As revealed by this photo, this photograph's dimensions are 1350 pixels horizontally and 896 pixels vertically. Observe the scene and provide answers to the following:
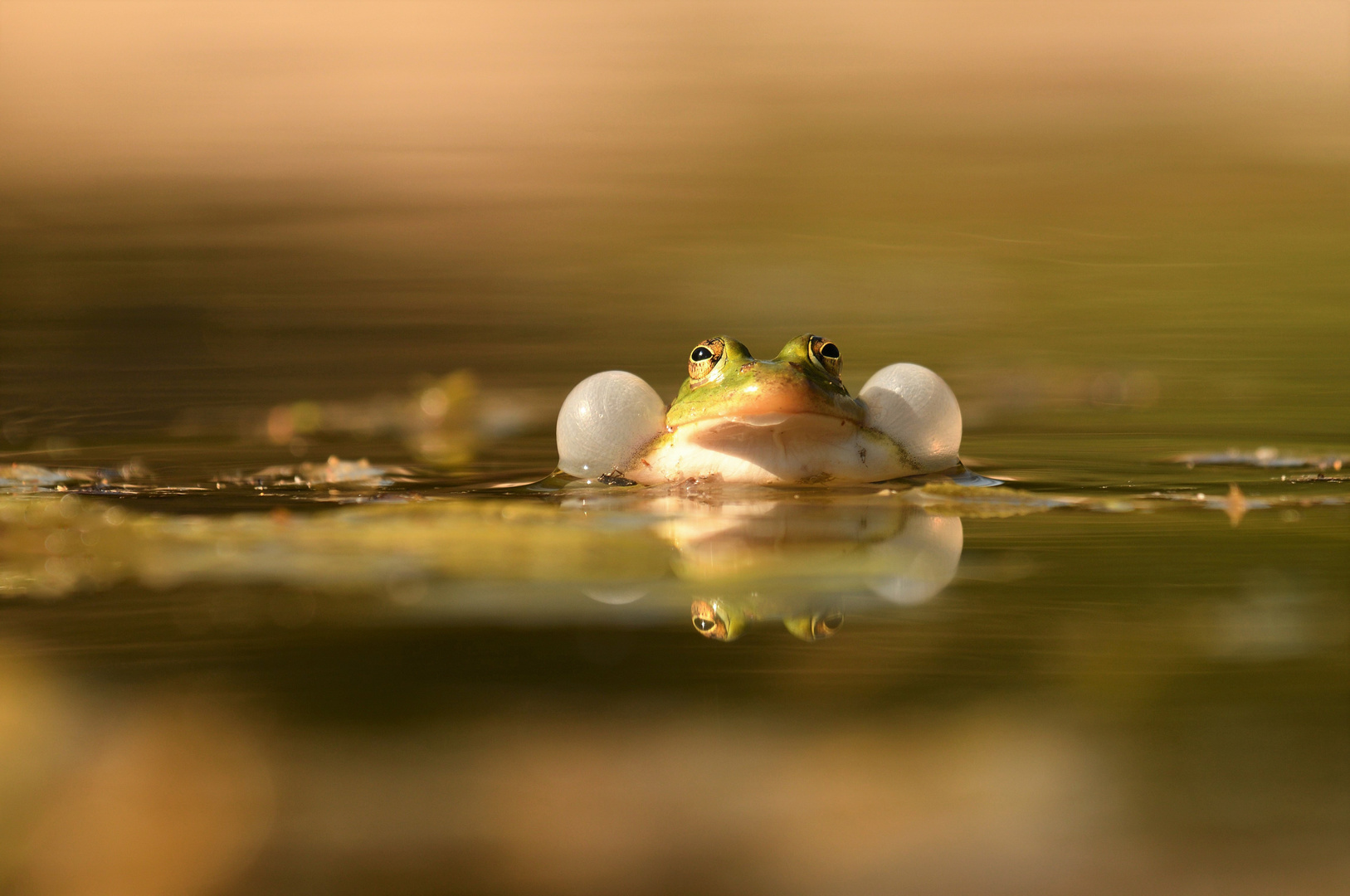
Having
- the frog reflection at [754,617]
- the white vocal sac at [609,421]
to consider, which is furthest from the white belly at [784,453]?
the frog reflection at [754,617]

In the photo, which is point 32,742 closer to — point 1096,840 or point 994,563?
point 1096,840

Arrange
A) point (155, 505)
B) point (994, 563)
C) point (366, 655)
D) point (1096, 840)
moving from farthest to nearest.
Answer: point (155, 505)
point (994, 563)
point (366, 655)
point (1096, 840)

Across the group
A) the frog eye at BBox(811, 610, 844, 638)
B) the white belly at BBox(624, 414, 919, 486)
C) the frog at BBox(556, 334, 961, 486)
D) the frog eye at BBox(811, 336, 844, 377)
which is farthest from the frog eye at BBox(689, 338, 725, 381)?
the frog eye at BBox(811, 610, 844, 638)

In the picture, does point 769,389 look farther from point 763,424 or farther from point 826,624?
point 826,624

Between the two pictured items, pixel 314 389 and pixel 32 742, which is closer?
pixel 32 742

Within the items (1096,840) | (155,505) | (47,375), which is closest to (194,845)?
(1096,840)

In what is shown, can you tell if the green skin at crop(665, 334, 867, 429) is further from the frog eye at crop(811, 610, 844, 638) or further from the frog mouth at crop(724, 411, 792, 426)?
the frog eye at crop(811, 610, 844, 638)

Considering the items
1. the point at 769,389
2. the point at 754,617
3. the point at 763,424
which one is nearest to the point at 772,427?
the point at 763,424
